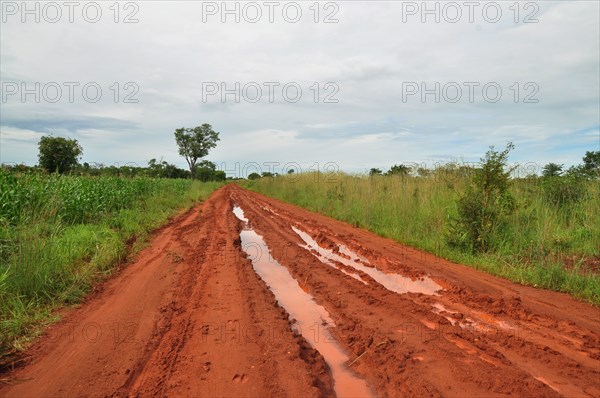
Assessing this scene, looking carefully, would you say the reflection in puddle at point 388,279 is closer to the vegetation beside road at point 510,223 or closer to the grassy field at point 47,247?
the vegetation beside road at point 510,223

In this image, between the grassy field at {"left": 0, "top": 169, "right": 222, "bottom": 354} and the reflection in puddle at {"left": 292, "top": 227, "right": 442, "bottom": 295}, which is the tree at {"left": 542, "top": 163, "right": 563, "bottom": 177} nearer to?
the reflection in puddle at {"left": 292, "top": 227, "right": 442, "bottom": 295}

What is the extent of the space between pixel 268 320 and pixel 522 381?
2.44 m

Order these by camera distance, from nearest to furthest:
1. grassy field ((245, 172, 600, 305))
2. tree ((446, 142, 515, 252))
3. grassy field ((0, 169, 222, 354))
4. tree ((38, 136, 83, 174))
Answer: grassy field ((0, 169, 222, 354)) < grassy field ((245, 172, 600, 305)) < tree ((446, 142, 515, 252)) < tree ((38, 136, 83, 174))

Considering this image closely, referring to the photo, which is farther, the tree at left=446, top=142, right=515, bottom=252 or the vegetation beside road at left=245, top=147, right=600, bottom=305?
the tree at left=446, top=142, right=515, bottom=252

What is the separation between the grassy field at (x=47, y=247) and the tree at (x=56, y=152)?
50.3 feet

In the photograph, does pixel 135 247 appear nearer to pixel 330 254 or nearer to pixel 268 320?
pixel 330 254

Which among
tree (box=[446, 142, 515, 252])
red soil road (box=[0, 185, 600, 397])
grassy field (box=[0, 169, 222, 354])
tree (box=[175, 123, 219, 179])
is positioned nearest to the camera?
red soil road (box=[0, 185, 600, 397])

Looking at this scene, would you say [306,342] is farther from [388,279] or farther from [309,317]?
[388,279]

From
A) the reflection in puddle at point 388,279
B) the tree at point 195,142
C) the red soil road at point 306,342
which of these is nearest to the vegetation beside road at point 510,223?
the red soil road at point 306,342

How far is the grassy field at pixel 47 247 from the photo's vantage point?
4.52 metres

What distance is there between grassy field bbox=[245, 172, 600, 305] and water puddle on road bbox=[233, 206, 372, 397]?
3.33m

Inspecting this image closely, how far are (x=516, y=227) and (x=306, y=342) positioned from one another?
20.0 ft

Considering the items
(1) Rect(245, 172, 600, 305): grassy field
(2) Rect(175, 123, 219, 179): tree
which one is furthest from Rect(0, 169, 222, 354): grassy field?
(2) Rect(175, 123, 219, 179): tree

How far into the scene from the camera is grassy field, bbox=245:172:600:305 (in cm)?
572
